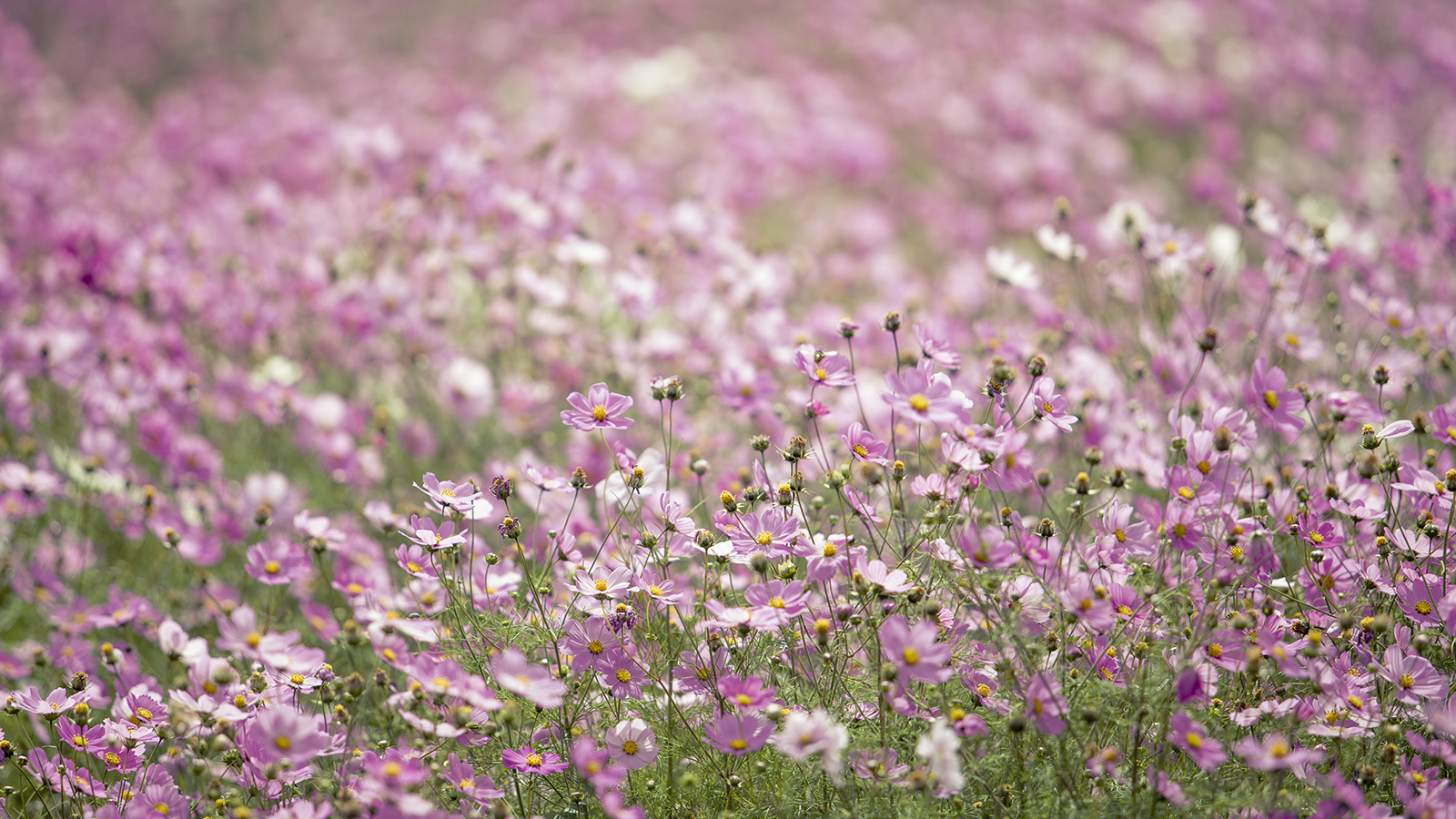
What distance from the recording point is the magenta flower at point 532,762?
151 centimetres

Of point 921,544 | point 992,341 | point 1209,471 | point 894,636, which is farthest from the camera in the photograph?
point 992,341

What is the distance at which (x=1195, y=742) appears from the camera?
56.4 inches

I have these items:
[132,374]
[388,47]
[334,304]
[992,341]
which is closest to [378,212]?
[334,304]

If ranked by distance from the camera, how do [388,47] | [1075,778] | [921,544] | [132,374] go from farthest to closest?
[388,47] < [132,374] < [921,544] < [1075,778]

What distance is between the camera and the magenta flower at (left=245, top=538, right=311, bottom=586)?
1.93m

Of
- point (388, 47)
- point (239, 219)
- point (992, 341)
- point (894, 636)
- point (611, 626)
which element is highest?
point (388, 47)

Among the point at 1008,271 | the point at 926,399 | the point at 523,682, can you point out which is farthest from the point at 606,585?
the point at 1008,271

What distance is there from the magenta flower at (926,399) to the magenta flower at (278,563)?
1256mm

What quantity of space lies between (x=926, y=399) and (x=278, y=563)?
135cm

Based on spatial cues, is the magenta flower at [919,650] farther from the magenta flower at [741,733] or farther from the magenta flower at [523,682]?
the magenta flower at [523,682]

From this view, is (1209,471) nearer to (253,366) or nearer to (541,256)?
(541,256)

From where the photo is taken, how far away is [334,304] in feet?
10.4

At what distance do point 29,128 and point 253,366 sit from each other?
10.4 ft

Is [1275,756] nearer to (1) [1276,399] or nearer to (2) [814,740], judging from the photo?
(2) [814,740]
